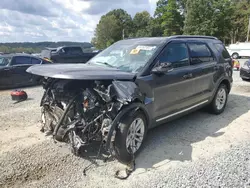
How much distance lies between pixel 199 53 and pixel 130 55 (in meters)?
1.68

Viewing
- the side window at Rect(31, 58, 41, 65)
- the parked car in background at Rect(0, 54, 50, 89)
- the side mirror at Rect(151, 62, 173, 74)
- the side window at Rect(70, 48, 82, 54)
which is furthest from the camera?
the side window at Rect(70, 48, 82, 54)

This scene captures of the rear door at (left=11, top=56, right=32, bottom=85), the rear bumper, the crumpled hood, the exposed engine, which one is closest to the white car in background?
the rear bumper

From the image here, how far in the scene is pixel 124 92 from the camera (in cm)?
331

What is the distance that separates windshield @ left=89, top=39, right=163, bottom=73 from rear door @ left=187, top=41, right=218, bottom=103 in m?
1.00

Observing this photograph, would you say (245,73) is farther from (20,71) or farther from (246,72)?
(20,71)

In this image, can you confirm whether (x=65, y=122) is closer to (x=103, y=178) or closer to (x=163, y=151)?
(x=103, y=178)

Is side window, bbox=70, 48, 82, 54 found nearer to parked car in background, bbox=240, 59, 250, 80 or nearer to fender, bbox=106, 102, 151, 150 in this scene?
parked car in background, bbox=240, 59, 250, 80

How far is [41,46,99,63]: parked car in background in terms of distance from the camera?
15.5 m

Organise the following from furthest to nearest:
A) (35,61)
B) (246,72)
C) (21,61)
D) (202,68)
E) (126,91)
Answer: (246,72)
(35,61)
(21,61)
(202,68)
(126,91)

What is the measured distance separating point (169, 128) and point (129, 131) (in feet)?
5.35

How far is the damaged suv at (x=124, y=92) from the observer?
3334 millimetres

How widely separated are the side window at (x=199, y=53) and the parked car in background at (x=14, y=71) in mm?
6789

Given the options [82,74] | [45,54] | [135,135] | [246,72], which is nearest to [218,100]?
[135,135]

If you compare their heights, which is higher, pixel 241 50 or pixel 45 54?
pixel 241 50
